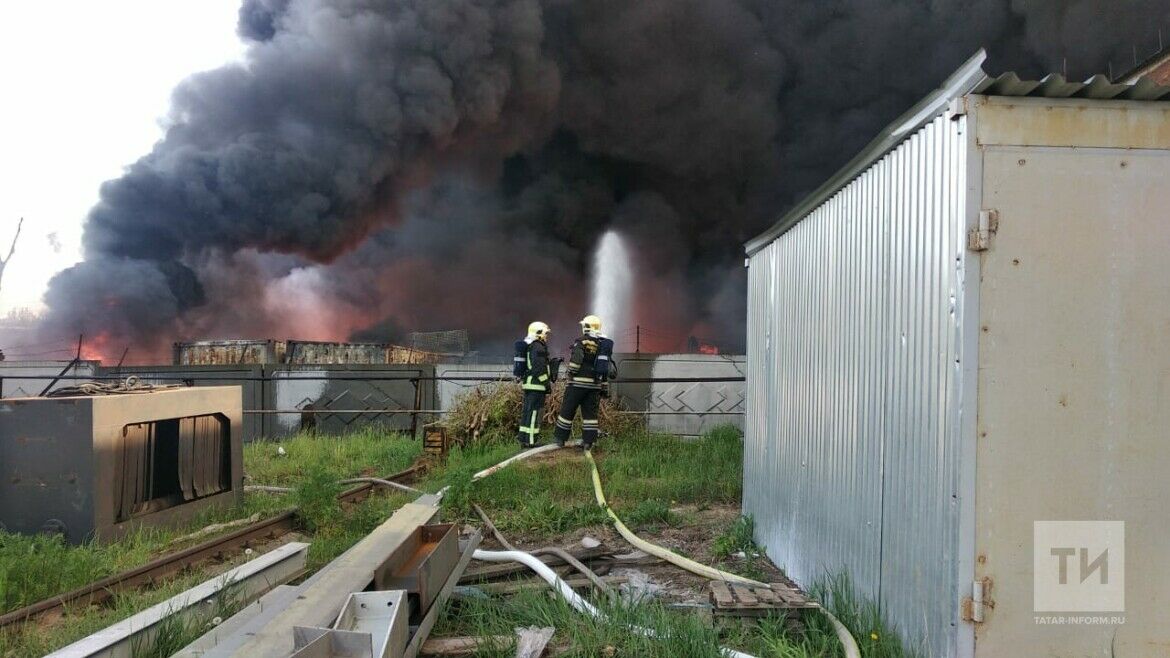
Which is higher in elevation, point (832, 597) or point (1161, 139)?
point (1161, 139)

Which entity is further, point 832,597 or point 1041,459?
point 832,597

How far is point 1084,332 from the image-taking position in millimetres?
2752

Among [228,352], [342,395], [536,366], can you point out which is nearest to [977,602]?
[536,366]

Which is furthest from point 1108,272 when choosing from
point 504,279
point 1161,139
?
point 504,279

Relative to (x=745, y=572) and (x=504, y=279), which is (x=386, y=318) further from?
(x=745, y=572)

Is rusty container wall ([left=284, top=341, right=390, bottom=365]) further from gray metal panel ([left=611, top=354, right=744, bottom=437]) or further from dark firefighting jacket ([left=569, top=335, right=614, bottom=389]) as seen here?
dark firefighting jacket ([left=569, top=335, right=614, bottom=389])

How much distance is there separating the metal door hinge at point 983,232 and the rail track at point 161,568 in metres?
4.91

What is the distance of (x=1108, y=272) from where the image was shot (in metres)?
2.75

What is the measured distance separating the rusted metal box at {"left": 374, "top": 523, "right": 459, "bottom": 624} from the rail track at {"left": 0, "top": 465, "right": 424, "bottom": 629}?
1765 millimetres

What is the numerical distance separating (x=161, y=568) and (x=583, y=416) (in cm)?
559

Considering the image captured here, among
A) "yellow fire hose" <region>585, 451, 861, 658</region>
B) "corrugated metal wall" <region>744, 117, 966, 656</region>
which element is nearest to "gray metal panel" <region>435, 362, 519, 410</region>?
"yellow fire hose" <region>585, 451, 861, 658</region>

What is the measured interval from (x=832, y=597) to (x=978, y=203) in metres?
2.26

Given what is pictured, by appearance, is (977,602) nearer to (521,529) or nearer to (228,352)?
(521,529)

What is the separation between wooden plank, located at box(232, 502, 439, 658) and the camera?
8.50 ft
